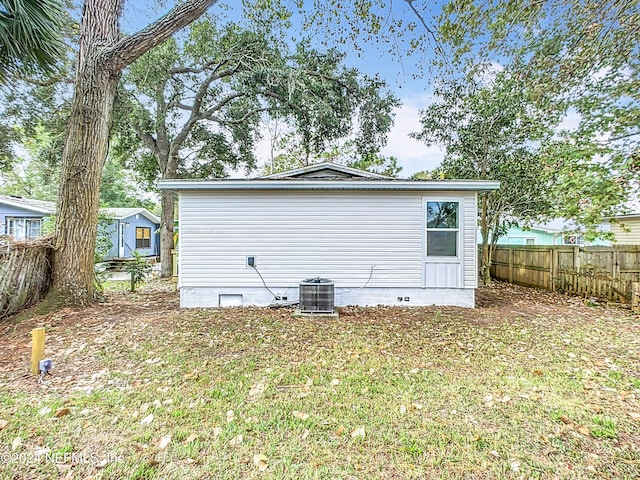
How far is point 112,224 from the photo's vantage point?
16.0 metres

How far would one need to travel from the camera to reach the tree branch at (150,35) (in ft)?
19.7

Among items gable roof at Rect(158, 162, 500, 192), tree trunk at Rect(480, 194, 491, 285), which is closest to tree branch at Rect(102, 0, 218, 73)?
gable roof at Rect(158, 162, 500, 192)

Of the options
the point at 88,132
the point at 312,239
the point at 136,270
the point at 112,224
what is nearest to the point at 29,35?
the point at 88,132

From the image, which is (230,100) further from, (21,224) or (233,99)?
(21,224)

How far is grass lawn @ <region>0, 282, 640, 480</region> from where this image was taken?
2.09 metres

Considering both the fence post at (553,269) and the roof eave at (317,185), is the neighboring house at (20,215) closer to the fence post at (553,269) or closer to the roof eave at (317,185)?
the roof eave at (317,185)

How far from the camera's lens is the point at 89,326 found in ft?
16.6

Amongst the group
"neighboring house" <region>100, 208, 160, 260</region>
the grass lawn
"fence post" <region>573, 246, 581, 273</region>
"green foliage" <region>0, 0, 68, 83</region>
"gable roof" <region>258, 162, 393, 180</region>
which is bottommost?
the grass lawn

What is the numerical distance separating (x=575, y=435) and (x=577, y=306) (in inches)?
239

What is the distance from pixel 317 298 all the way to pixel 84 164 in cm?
526

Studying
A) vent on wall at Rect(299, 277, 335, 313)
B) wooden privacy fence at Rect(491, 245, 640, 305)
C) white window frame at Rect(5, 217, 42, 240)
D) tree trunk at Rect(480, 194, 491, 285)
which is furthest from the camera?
white window frame at Rect(5, 217, 42, 240)

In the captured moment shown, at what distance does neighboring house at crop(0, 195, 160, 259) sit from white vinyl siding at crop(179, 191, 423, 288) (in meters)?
6.91

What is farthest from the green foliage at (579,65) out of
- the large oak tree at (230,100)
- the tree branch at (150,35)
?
the tree branch at (150,35)

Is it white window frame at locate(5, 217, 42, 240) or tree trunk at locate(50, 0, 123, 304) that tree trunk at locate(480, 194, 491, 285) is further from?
white window frame at locate(5, 217, 42, 240)
